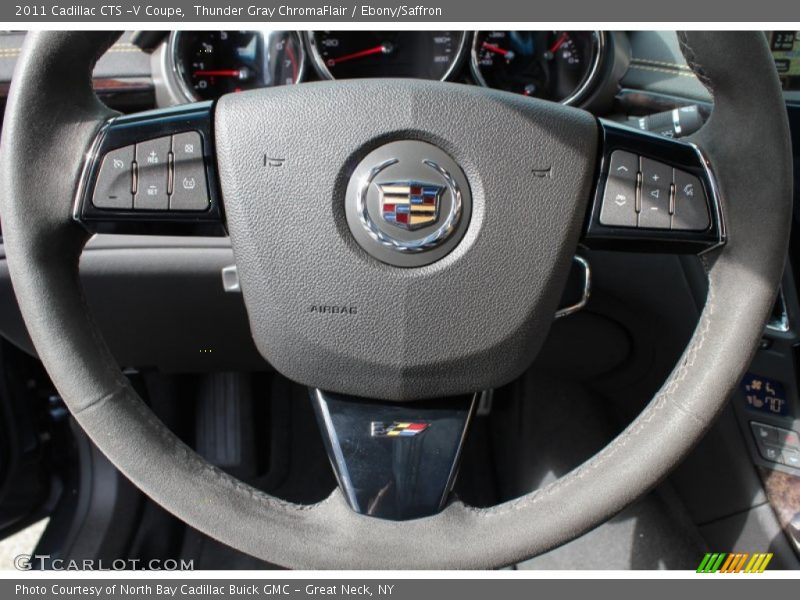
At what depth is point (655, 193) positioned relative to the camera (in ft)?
2.74

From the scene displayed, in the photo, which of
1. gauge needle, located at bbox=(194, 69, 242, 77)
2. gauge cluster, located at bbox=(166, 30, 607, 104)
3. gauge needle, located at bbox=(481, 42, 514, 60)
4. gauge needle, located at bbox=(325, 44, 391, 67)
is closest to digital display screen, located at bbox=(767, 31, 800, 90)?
gauge cluster, located at bbox=(166, 30, 607, 104)

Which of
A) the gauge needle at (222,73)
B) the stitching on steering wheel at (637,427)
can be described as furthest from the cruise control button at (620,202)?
the gauge needle at (222,73)

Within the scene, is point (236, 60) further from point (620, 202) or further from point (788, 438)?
point (788, 438)

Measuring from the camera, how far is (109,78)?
4.49 ft

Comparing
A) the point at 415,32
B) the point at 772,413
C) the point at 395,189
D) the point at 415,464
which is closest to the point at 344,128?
the point at 395,189

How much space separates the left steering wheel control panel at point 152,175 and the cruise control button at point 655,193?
17.7 inches

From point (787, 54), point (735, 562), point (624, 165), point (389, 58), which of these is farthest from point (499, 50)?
point (735, 562)

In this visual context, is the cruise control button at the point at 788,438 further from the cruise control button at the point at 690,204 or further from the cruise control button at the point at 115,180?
the cruise control button at the point at 115,180

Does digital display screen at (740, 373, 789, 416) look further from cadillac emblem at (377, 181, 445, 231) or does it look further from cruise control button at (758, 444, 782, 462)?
cadillac emblem at (377, 181, 445, 231)

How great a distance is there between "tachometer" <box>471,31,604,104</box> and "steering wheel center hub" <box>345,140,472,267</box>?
64 centimetres

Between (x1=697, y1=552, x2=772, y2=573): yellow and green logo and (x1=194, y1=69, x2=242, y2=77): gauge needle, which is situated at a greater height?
(x1=194, y1=69, x2=242, y2=77): gauge needle

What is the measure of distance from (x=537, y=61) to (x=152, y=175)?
88cm

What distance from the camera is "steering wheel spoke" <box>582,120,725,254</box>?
0.83 meters

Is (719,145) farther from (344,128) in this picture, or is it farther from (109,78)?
(109,78)
